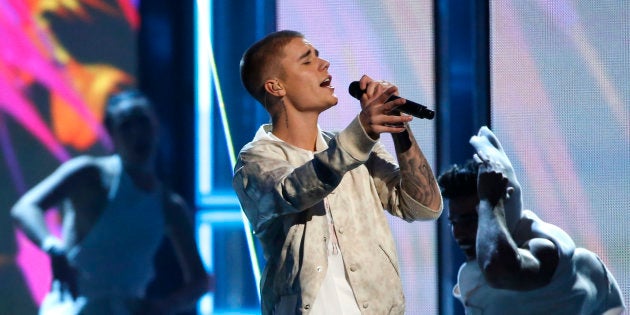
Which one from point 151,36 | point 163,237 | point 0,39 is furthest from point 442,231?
point 0,39

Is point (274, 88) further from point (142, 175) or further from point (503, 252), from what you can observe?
point (142, 175)

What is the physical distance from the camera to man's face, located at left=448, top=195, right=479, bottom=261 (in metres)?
3.55

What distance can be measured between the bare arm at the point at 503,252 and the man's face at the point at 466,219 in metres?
0.17

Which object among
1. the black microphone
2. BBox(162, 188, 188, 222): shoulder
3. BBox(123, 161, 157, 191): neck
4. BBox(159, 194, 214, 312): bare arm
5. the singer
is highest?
the black microphone

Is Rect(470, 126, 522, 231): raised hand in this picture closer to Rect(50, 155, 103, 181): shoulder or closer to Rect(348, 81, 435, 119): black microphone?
Rect(348, 81, 435, 119): black microphone

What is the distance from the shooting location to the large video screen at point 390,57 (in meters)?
3.73

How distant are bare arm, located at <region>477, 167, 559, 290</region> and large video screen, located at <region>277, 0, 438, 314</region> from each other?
1.41 feet

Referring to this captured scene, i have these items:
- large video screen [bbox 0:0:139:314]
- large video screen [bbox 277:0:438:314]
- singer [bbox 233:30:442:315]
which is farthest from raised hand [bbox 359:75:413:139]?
large video screen [bbox 0:0:139:314]

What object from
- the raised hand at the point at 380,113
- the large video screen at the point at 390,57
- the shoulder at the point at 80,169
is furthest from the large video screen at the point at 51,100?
the raised hand at the point at 380,113

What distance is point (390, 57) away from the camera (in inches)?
151

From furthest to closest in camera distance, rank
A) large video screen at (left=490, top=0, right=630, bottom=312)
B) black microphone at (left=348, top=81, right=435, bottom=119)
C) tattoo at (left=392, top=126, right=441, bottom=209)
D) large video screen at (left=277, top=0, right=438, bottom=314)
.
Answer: large video screen at (left=277, top=0, right=438, bottom=314), large video screen at (left=490, top=0, right=630, bottom=312), tattoo at (left=392, top=126, right=441, bottom=209), black microphone at (left=348, top=81, right=435, bottom=119)

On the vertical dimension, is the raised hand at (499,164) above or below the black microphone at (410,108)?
below

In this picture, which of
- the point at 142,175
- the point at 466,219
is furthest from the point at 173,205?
the point at 466,219

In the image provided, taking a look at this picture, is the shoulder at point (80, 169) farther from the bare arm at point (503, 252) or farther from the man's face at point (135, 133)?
the bare arm at point (503, 252)
